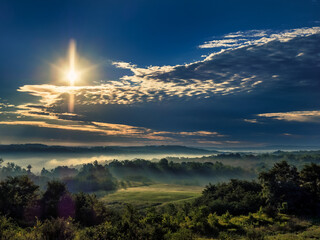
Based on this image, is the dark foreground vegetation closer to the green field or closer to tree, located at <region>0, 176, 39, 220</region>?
tree, located at <region>0, 176, 39, 220</region>

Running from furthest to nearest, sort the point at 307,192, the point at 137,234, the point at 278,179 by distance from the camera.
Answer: the point at 278,179 → the point at 307,192 → the point at 137,234

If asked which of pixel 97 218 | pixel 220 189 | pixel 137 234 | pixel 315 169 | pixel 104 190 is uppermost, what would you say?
pixel 315 169

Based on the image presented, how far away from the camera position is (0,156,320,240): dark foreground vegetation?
18.6m

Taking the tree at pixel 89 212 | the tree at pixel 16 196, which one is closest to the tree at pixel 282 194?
the tree at pixel 89 212

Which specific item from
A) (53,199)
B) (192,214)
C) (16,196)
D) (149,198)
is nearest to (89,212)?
(53,199)

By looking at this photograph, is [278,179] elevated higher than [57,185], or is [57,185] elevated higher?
[278,179]

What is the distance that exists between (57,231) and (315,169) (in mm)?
41171

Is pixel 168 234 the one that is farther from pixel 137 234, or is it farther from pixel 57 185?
pixel 57 185

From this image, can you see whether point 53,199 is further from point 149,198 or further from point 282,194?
point 149,198

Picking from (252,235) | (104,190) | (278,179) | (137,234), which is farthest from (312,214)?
(104,190)

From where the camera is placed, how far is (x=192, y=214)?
1150 inches

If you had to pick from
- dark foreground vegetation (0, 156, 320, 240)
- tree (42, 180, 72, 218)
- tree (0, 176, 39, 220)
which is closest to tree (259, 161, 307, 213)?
dark foreground vegetation (0, 156, 320, 240)

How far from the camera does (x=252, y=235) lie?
65.5 feet

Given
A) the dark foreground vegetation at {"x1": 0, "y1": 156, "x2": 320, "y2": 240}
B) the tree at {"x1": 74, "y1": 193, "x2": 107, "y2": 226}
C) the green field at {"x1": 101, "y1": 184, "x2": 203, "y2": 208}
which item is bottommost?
the green field at {"x1": 101, "y1": 184, "x2": 203, "y2": 208}
